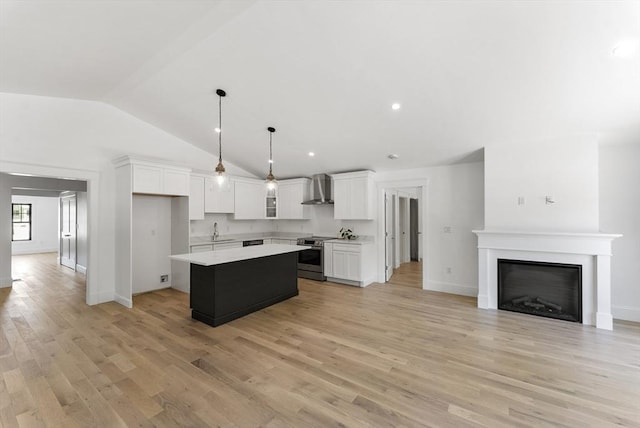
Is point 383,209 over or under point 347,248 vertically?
over

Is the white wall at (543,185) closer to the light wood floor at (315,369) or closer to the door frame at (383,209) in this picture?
the door frame at (383,209)

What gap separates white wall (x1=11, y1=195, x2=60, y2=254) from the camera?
10.2 metres

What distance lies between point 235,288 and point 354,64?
Result: 10.5ft

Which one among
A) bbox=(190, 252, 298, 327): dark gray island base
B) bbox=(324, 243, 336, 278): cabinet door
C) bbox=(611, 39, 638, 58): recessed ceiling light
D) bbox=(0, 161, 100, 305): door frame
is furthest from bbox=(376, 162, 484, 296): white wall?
bbox=(0, 161, 100, 305): door frame

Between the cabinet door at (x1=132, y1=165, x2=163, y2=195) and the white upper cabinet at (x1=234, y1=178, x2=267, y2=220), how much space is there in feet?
6.07

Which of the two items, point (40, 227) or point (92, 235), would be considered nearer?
point (92, 235)

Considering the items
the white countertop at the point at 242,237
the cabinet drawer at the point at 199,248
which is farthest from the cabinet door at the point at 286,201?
the cabinet drawer at the point at 199,248

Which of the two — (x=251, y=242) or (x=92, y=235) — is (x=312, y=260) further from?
(x=92, y=235)

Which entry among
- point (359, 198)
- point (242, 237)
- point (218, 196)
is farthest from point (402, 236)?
point (218, 196)

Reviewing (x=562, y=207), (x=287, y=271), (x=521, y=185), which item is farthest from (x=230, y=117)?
(x=562, y=207)

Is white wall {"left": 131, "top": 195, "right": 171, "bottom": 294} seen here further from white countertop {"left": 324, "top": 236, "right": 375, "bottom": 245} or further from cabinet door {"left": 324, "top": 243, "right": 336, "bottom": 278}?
white countertop {"left": 324, "top": 236, "right": 375, "bottom": 245}

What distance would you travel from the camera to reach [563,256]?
379 centimetres

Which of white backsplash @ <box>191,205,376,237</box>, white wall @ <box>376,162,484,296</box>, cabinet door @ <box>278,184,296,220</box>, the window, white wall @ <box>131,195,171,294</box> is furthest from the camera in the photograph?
the window

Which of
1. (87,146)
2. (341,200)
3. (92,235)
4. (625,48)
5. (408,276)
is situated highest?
(625,48)
